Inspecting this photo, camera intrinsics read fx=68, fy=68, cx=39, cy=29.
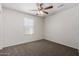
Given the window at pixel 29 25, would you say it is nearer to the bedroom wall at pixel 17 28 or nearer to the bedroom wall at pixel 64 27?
the bedroom wall at pixel 17 28

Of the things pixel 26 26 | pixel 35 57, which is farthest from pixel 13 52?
pixel 26 26

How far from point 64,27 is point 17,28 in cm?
123

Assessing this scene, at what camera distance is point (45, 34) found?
1753 mm

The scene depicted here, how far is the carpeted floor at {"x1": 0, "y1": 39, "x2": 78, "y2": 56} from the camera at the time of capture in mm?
1596

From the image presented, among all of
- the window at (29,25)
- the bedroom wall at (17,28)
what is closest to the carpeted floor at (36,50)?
the bedroom wall at (17,28)

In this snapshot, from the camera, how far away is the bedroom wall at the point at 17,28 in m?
1.68

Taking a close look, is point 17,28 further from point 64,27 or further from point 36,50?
point 64,27

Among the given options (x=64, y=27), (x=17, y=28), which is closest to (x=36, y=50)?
(x=17, y=28)

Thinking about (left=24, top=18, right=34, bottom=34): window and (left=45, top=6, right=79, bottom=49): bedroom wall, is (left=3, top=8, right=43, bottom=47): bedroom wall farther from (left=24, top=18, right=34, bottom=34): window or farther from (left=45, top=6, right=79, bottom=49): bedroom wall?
(left=45, top=6, right=79, bottom=49): bedroom wall

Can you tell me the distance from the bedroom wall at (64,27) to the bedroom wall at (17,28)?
0.74 ft

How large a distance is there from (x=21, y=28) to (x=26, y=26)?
5.4 inches

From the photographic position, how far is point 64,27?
178cm

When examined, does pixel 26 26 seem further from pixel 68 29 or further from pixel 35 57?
pixel 68 29

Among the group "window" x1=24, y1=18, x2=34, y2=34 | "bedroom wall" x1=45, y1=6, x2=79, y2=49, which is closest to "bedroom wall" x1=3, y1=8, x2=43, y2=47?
"window" x1=24, y1=18, x2=34, y2=34
